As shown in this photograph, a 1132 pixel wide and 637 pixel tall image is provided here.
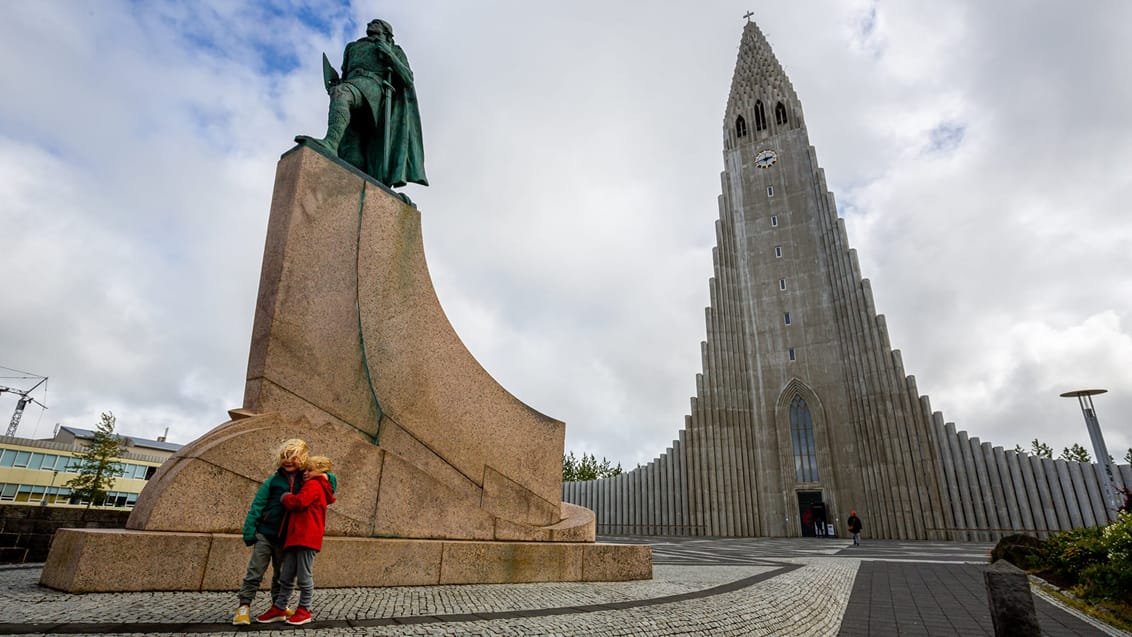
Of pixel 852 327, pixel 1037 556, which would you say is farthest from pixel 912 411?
pixel 1037 556

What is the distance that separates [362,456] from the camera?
4.84 m

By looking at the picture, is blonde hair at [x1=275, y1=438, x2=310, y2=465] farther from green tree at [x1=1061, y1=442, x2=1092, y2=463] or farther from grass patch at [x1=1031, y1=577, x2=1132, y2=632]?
green tree at [x1=1061, y1=442, x2=1092, y2=463]

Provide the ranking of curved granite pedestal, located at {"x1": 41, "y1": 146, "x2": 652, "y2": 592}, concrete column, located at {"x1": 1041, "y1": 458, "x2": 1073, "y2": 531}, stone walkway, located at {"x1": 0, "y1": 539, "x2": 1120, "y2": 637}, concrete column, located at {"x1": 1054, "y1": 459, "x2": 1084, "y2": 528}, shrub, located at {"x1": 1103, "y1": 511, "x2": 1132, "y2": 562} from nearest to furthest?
stone walkway, located at {"x1": 0, "y1": 539, "x2": 1120, "y2": 637} < curved granite pedestal, located at {"x1": 41, "y1": 146, "x2": 652, "y2": 592} < shrub, located at {"x1": 1103, "y1": 511, "x2": 1132, "y2": 562} < concrete column, located at {"x1": 1054, "y1": 459, "x2": 1084, "y2": 528} < concrete column, located at {"x1": 1041, "y1": 458, "x2": 1073, "y2": 531}

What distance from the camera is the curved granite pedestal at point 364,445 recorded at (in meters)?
3.89

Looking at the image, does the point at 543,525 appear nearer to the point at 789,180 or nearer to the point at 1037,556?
the point at 1037,556

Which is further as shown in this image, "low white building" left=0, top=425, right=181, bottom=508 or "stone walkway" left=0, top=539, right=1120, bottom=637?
"low white building" left=0, top=425, right=181, bottom=508

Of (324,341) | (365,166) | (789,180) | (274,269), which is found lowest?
(324,341)

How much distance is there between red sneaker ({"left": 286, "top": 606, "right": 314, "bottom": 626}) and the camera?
3.05 m

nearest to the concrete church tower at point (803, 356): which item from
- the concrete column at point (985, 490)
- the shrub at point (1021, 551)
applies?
the concrete column at point (985, 490)

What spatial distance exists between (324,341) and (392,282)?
102 cm

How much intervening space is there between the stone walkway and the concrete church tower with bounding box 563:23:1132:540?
22416 millimetres

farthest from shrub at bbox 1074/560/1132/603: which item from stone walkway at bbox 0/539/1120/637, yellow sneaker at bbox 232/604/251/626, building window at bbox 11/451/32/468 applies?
building window at bbox 11/451/32/468

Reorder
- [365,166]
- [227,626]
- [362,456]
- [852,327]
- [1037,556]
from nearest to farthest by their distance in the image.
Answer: [227,626], [362,456], [365,166], [1037,556], [852,327]

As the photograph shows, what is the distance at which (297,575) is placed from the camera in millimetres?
3205
